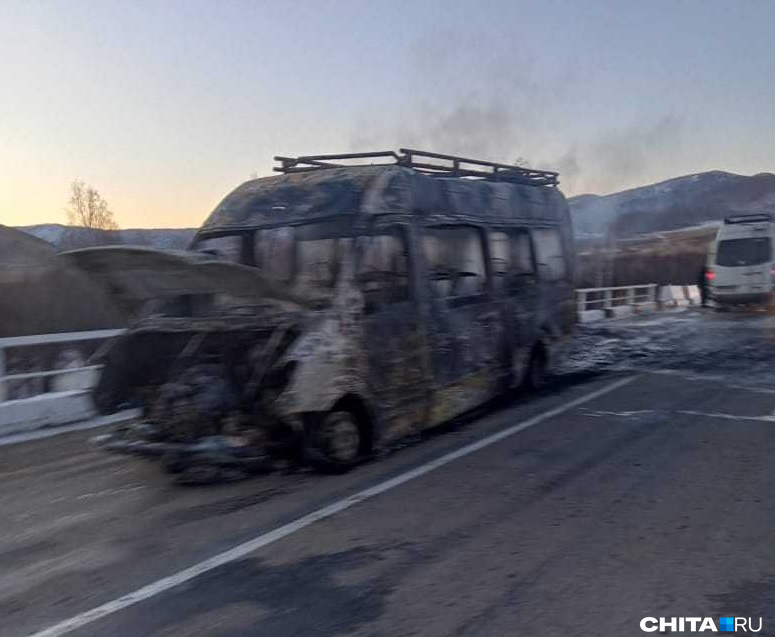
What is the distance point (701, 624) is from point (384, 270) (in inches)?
170

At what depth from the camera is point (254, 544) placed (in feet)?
17.3

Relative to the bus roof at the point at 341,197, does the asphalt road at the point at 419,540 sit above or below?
below

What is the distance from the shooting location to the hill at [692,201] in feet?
356

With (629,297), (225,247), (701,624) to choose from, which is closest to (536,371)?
(225,247)

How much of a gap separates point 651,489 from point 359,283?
2.84 meters

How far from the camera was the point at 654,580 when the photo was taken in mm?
4566

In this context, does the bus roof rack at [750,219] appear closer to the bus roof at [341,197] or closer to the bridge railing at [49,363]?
the bus roof at [341,197]

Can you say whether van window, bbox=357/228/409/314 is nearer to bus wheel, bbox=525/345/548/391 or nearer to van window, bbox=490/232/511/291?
van window, bbox=490/232/511/291

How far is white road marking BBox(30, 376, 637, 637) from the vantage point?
4252 millimetres

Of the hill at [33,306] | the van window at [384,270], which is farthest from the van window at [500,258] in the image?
the hill at [33,306]

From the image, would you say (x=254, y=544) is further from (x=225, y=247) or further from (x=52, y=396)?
(x=52, y=396)

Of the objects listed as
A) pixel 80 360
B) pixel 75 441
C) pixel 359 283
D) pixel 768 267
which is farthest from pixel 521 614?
pixel 768 267

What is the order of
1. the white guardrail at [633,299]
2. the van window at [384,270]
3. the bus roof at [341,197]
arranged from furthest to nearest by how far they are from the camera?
1. the white guardrail at [633,299]
2. the bus roof at [341,197]
3. the van window at [384,270]

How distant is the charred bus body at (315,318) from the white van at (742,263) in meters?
16.1
